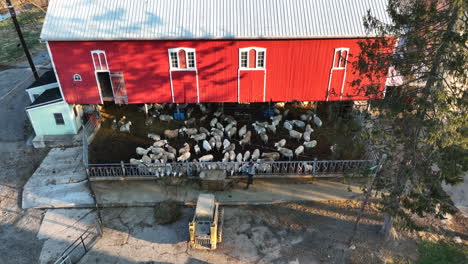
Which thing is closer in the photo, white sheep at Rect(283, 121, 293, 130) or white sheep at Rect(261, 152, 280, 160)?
white sheep at Rect(261, 152, 280, 160)

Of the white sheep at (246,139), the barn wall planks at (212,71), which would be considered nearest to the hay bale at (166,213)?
the white sheep at (246,139)

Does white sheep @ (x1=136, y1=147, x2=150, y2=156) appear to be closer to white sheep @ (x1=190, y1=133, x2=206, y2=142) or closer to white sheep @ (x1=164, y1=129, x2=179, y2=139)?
white sheep @ (x1=164, y1=129, x2=179, y2=139)

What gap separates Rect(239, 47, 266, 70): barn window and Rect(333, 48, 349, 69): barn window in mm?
4430

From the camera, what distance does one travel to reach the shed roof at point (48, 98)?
22130 millimetres

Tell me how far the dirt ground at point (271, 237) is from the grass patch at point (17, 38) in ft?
98.9

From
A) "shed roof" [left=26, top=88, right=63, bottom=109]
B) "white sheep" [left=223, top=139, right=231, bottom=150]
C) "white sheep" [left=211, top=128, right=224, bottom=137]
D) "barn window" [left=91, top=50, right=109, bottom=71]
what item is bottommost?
"white sheep" [left=223, top=139, right=231, bottom=150]

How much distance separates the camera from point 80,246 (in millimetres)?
15656

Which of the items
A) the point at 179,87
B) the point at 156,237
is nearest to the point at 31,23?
the point at 179,87

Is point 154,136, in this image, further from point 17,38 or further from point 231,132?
point 17,38

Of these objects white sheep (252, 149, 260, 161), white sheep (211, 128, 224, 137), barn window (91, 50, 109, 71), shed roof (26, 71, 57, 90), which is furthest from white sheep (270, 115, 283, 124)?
shed roof (26, 71, 57, 90)

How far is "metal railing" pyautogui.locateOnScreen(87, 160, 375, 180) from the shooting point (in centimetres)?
1891

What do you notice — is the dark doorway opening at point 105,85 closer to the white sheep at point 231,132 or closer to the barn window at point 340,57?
the white sheep at point 231,132

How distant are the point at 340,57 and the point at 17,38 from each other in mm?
40690

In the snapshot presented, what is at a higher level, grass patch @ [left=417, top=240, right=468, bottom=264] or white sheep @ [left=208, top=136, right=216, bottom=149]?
white sheep @ [left=208, top=136, right=216, bottom=149]
